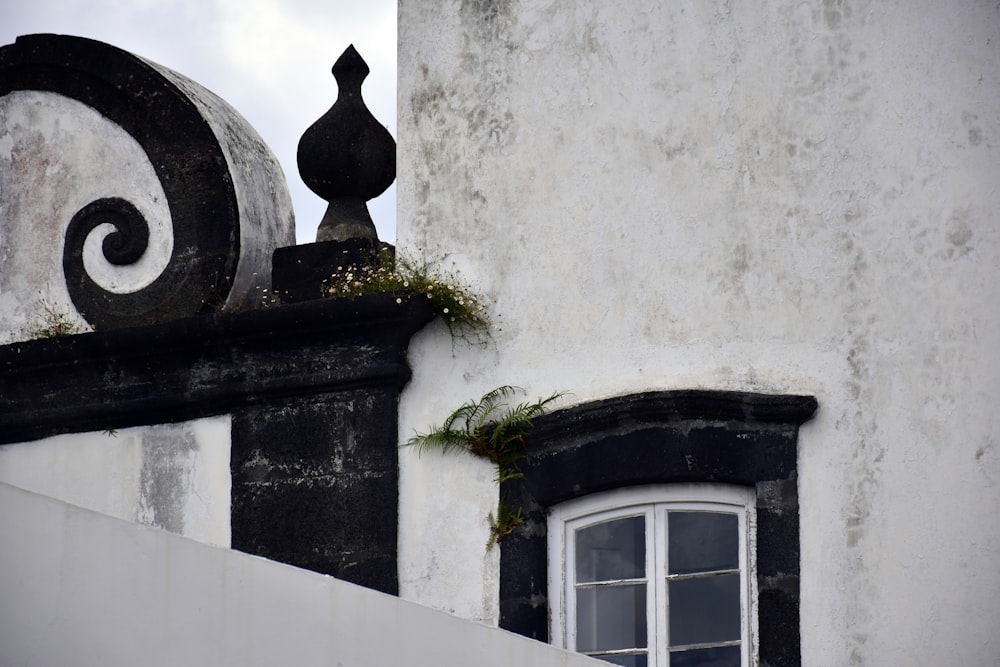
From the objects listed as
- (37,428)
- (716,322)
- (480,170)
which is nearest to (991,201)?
(716,322)

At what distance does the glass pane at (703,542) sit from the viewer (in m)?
7.72

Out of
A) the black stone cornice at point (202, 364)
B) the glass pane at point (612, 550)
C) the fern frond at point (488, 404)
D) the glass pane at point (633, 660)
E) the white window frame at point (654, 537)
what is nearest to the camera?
the white window frame at point (654, 537)

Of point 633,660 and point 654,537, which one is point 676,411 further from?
point 633,660

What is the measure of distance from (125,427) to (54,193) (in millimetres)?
1487

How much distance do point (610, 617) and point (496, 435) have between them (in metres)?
1.01

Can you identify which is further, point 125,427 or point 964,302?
point 125,427

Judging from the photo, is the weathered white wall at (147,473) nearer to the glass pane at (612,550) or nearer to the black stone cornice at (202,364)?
the black stone cornice at (202,364)

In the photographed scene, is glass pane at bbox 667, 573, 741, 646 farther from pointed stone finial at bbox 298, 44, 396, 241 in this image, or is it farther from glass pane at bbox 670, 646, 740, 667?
pointed stone finial at bbox 298, 44, 396, 241

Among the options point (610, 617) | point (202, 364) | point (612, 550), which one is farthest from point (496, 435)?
point (202, 364)

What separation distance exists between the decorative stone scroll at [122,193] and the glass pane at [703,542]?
9.06 ft

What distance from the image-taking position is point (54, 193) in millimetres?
9469

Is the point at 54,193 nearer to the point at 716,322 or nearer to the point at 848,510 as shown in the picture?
the point at 716,322

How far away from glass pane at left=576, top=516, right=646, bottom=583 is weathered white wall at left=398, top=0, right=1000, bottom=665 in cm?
46

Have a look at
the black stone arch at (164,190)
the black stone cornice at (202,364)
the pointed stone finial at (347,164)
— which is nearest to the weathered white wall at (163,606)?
the black stone cornice at (202,364)
